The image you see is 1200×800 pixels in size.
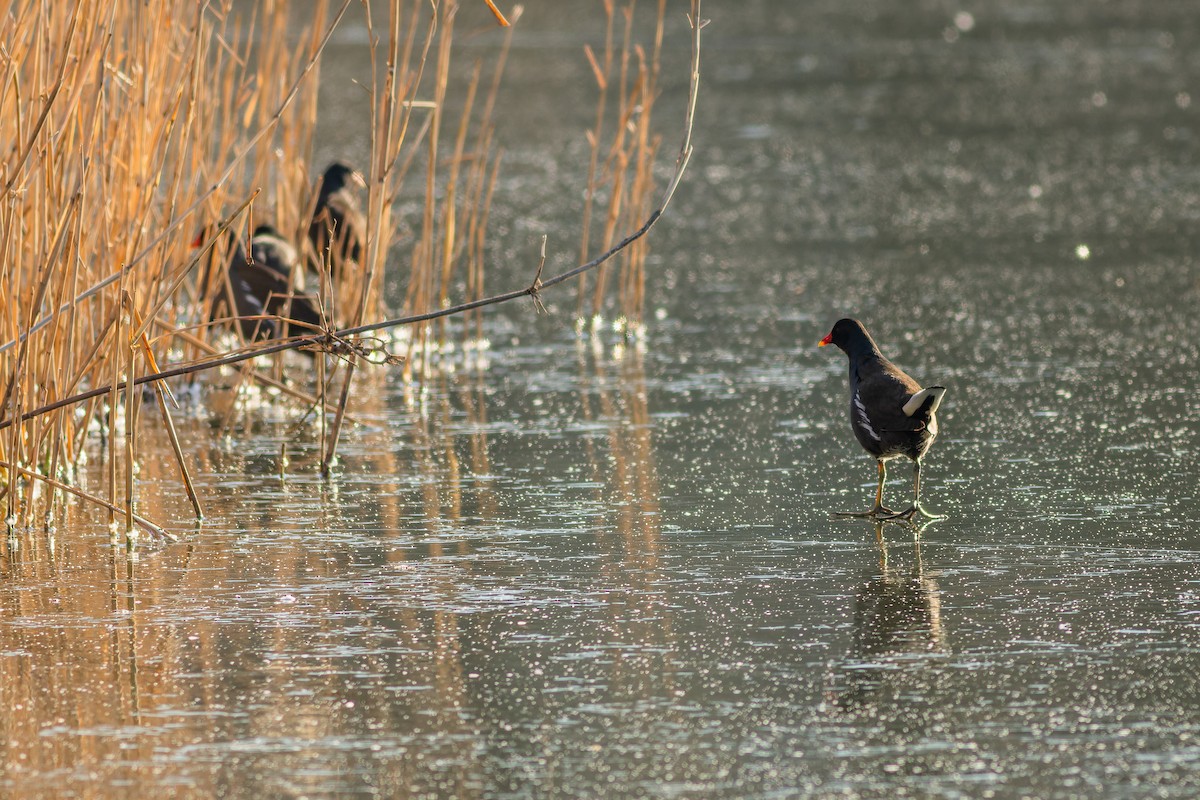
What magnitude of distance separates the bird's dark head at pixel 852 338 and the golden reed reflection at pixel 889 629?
1012mm

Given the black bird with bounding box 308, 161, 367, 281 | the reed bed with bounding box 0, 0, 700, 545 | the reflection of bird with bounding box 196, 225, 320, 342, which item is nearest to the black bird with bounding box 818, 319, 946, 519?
the reed bed with bounding box 0, 0, 700, 545

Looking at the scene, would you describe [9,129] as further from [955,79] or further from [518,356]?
[955,79]

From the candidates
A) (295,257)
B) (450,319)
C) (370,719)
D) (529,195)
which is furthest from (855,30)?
(370,719)

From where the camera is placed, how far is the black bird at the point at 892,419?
198 inches

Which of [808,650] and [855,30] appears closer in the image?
[808,650]

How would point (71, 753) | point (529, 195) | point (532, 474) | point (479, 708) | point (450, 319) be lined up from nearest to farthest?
point (71, 753) < point (479, 708) < point (532, 474) < point (450, 319) < point (529, 195)

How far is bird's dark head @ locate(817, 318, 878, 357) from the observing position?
562cm

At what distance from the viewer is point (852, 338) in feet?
18.7

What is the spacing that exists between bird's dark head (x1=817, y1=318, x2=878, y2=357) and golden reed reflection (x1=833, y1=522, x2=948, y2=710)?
3.32ft

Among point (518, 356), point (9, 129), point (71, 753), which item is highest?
point (9, 129)

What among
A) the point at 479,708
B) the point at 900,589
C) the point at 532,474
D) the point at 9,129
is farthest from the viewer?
the point at 532,474

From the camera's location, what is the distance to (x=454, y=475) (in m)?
5.69

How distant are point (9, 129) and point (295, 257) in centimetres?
215

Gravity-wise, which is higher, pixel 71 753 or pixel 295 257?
pixel 295 257
